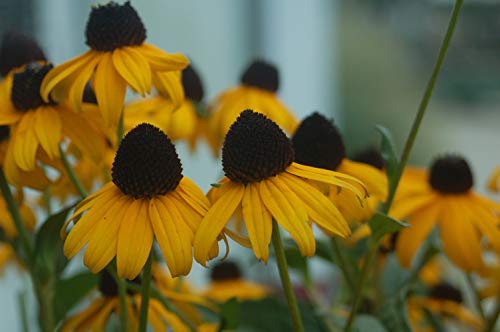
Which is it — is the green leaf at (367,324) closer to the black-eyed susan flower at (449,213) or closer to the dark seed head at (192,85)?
the black-eyed susan flower at (449,213)

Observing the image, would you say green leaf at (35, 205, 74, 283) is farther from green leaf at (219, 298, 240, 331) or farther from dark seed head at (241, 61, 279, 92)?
dark seed head at (241, 61, 279, 92)

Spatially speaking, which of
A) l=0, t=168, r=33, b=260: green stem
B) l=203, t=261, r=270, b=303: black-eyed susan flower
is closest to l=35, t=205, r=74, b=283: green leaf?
l=0, t=168, r=33, b=260: green stem

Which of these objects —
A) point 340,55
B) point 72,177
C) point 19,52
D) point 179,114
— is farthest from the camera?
point 340,55

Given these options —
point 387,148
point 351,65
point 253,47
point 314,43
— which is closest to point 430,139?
point 351,65

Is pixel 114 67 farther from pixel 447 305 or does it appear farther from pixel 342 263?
pixel 447 305

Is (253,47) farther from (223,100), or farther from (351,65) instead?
(223,100)

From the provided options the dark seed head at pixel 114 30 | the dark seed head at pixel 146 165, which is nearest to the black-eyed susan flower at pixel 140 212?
the dark seed head at pixel 146 165

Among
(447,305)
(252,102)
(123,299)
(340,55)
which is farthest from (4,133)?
(340,55)
